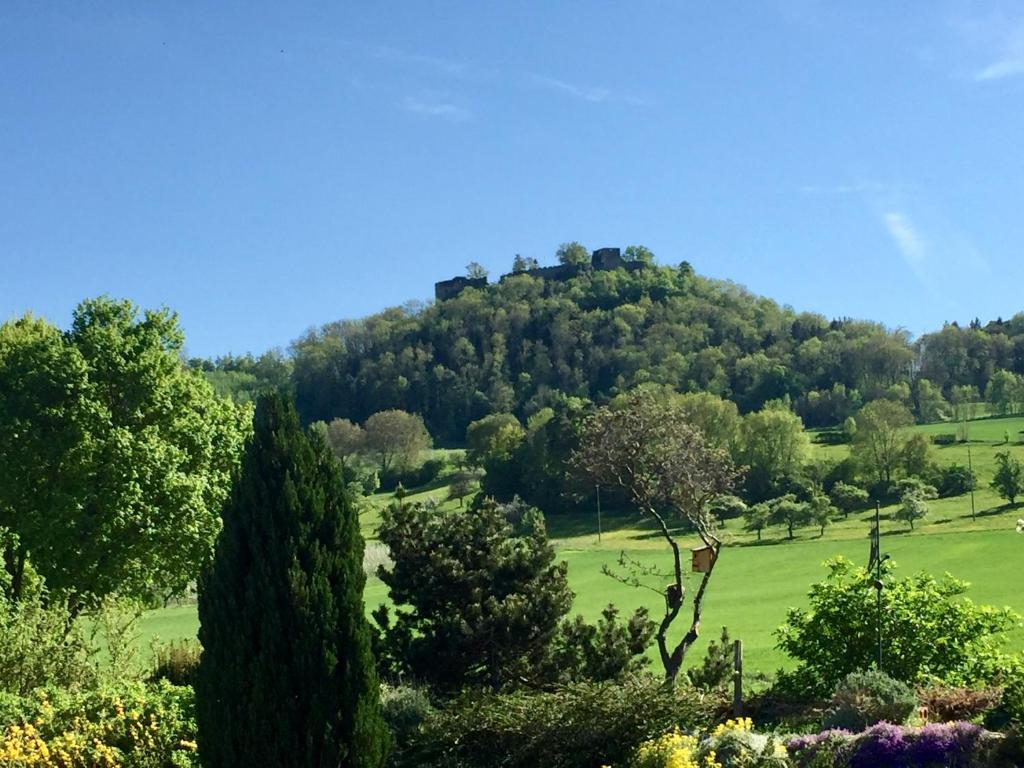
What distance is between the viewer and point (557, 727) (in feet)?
38.9

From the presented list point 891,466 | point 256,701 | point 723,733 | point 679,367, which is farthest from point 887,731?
point 679,367

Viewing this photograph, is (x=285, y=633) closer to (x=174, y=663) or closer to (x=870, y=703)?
(x=870, y=703)

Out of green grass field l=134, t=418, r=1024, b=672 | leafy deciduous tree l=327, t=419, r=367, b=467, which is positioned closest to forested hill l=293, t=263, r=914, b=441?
leafy deciduous tree l=327, t=419, r=367, b=467

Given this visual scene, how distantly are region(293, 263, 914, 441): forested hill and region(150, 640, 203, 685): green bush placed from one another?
362 ft

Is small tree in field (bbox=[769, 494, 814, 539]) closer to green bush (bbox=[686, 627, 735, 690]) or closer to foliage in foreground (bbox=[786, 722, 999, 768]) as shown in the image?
green bush (bbox=[686, 627, 735, 690])

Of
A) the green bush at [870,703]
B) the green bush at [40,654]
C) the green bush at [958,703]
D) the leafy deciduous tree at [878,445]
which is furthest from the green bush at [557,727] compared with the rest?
the leafy deciduous tree at [878,445]

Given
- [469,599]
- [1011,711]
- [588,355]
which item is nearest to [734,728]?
[1011,711]

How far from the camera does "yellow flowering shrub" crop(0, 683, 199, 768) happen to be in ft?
40.4

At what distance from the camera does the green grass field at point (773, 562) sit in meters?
36.0

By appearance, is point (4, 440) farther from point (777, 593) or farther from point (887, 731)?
point (777, 593)

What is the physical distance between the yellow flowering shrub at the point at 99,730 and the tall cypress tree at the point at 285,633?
2371 mm

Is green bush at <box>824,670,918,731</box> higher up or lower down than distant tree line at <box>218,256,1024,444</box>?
lower down

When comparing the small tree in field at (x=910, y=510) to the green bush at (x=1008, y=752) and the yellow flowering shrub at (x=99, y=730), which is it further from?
the green bush at (x=1008, y=752)

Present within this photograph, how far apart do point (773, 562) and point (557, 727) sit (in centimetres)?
4182
